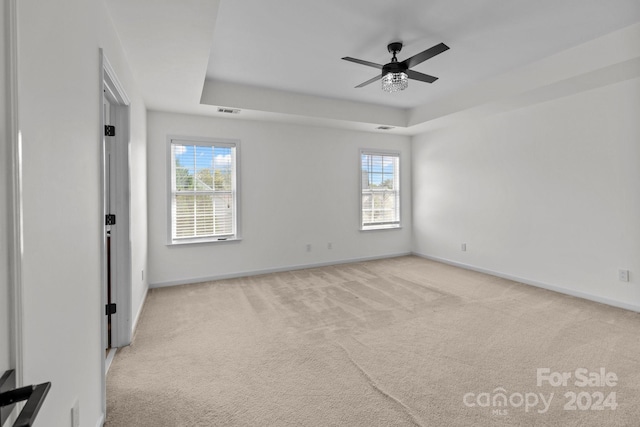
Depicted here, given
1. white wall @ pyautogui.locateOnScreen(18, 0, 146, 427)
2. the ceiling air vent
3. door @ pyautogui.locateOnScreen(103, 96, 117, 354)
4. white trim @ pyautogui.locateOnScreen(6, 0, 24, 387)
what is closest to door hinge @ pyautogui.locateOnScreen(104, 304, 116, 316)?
door @ pyautogui.locateOnScreen(103, 96, 117, 354)

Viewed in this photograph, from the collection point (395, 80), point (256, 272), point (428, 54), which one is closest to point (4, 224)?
point (428, 54)

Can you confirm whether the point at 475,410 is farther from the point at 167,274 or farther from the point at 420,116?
the point at 420,116

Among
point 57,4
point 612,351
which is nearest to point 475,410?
point 612,351

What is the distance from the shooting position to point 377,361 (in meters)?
2.36

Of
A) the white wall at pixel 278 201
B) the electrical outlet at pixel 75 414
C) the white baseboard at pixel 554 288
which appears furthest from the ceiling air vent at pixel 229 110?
the white baseboard at pixel 554 288

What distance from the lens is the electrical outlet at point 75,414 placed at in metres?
1.34

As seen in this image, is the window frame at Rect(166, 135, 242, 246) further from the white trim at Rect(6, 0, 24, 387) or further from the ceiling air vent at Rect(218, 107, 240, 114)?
the white trim at Rect(6, 0, 24, 387)

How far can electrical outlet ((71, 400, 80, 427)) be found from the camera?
134 cm

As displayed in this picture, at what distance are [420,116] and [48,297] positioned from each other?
17.4 feet

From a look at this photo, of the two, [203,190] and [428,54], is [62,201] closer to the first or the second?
[428,54]

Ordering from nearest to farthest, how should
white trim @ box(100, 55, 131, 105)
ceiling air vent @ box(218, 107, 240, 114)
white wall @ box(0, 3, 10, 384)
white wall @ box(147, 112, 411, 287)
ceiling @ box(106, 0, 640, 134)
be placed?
white wall @ box(0, 3, 10, 384) → white trim @ box(100, 55, 131, 105) → ceiling @ box(106, 0, 640, 134) → ceiling air vent @ box(218, 107, 240, 114) → white wall @ box(147, 112, 411, 287)

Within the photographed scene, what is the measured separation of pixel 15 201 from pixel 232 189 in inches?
155

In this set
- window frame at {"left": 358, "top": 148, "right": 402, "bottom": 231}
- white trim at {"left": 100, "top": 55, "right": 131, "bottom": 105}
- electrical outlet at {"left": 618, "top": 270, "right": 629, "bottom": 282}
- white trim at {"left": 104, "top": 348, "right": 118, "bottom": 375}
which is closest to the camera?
white trim at {"left": 100, "top": 55, "right": 131, "bottom": 105}

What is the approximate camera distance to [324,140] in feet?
17.8
